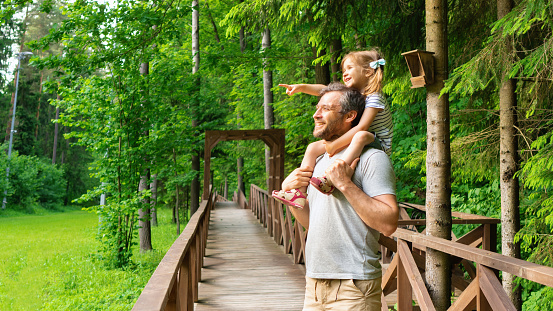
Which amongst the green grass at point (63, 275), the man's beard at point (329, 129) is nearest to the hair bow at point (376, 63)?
the man's beard at point (329, 129)

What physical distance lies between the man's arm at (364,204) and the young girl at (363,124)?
0.15m

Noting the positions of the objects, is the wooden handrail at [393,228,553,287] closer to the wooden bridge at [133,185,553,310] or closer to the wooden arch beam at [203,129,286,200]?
the wooden bridge at [133,185,553,310]

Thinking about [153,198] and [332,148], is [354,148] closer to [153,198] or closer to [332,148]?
[332,148]

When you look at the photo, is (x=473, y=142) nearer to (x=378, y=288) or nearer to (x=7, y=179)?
(x=378, y=288)

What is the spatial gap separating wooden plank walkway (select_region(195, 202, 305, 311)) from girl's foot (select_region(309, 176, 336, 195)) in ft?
11.3

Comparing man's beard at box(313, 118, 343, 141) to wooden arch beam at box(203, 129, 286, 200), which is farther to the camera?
wooden arch beam at box(203, 129, 286, 200)

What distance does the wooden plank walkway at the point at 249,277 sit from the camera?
511 cm

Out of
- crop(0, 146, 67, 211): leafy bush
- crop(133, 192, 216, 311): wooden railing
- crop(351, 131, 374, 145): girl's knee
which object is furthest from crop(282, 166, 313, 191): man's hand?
crop(0, 146, 67, 211): leafy bush

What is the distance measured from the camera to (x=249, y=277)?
634 centimetres

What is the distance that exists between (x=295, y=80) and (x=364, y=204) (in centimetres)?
1263

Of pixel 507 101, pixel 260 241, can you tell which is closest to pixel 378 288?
pixel 507 101

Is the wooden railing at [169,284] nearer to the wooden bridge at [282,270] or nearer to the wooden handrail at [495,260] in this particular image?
the wooden bridge at [282,270]

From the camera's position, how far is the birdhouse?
3.64 meters

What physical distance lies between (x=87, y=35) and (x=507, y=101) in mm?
7415
